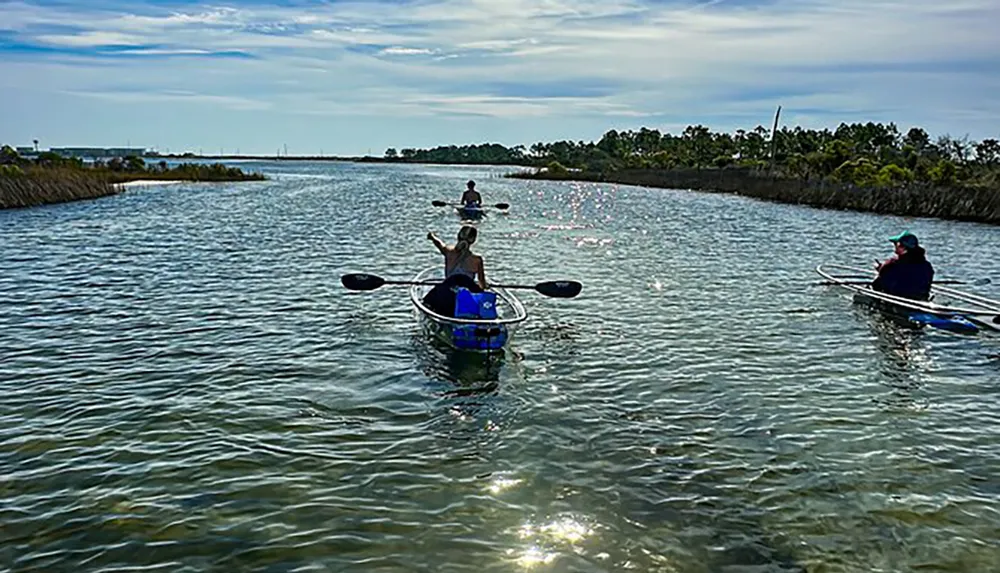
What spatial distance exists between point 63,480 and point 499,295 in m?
8.63

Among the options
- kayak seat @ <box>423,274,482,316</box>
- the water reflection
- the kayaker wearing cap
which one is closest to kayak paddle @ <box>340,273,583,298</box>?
kayak seat @ <box>423,274,482,316</box>

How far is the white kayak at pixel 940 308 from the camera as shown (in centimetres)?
1477

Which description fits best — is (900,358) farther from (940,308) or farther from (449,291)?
(449,291)

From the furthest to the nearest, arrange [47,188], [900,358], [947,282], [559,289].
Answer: [47,188] → [947,282] → [559,289] → [900,358]

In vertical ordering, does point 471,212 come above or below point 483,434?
above

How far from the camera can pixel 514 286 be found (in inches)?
596

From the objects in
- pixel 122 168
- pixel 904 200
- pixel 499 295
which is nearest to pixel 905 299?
pixel 499 295

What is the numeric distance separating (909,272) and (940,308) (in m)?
1.47

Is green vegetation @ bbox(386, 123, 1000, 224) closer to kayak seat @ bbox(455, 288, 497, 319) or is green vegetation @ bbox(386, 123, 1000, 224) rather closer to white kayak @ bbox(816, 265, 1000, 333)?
white kayak @ bbox(816, 265, 1000, 333)

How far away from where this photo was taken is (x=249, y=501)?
739 cm

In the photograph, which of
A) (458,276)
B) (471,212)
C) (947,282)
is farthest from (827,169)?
(458,276)

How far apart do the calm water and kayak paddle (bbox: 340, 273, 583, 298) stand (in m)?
0.83

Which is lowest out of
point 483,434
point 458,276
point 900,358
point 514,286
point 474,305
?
point 483,434

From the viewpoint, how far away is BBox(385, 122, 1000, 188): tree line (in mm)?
62944
